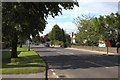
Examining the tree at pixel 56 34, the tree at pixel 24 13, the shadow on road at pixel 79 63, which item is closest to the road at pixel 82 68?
the shadow on road at pixel 79 63

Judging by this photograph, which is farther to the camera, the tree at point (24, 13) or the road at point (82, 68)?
the tree at point (24, 13)

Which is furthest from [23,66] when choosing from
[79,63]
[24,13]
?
[79,63]

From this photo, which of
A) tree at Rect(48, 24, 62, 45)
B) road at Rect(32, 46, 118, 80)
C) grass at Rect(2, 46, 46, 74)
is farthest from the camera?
tree at Rect(48, 24, 62, 45)

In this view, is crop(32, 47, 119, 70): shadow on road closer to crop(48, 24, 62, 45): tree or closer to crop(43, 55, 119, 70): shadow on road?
crop(43, 55, 119, 70): shadow on road

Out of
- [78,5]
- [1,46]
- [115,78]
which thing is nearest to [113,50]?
[78,5]

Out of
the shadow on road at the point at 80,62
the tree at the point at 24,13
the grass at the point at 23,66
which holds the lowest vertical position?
the shadow on road at the point at 80,62

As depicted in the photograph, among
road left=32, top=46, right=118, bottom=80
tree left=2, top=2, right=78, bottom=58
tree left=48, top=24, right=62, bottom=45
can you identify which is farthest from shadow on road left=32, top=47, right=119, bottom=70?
tree left=48, top=24, right=62, bottom=45

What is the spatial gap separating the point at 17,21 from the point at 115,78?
352 inches

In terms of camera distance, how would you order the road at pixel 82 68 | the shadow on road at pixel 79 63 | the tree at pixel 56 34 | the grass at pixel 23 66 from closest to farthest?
the road at pixel 82 68
the grass at pixel 23 66
the shadow on road at pixel 79 63
the tree at pixel 56 34

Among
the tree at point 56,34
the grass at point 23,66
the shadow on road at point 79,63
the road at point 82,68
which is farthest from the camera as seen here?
the tree at point 56,34

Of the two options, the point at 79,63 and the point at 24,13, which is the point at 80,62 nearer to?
the point at 79,63

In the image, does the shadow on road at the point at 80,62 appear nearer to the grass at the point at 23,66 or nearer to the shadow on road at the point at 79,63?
the shadow on road at the point at 79,63

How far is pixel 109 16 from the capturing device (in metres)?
35.8

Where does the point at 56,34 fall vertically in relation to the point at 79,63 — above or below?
above
